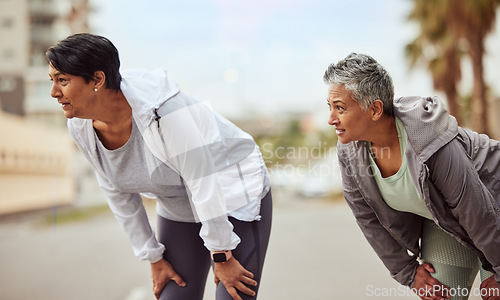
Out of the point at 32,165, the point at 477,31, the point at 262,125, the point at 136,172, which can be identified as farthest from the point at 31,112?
the point at 136,172

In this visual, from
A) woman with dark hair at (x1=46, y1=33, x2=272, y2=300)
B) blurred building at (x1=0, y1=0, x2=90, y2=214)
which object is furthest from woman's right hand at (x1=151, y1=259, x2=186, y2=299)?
blurred building at (x1=0, y1=0, x2=90, y2=214)

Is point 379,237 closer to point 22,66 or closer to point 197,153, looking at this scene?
point 197,153

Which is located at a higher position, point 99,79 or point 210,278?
Answer: point 99,79

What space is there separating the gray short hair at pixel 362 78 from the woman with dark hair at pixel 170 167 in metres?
0.29

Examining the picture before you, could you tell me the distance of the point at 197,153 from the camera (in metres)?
1.03

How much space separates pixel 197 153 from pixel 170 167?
96mm

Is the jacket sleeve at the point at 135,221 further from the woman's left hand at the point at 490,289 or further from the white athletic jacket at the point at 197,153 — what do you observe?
the woman's left hand at the point at 490,289

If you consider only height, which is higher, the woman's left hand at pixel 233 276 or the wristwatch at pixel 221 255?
the wristwatch at pixel 221 255

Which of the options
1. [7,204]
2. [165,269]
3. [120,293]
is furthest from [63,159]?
[165,269]

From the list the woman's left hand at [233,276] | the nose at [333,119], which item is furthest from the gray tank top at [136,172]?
the nose at [333,119]

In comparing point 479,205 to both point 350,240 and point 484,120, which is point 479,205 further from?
point 484,120

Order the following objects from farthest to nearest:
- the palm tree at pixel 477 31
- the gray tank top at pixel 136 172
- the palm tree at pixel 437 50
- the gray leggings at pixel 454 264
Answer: the palm tree at pixel 437 50, the palm tree at pixel 477 31, the gray leggings at pixel 454 264, the gray tank top at pixel 136 172

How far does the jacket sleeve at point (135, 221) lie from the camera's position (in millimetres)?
1255

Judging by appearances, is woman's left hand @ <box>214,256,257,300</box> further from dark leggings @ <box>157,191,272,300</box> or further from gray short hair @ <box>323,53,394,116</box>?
gray short hair @ <box>323,53,394,116</box>
